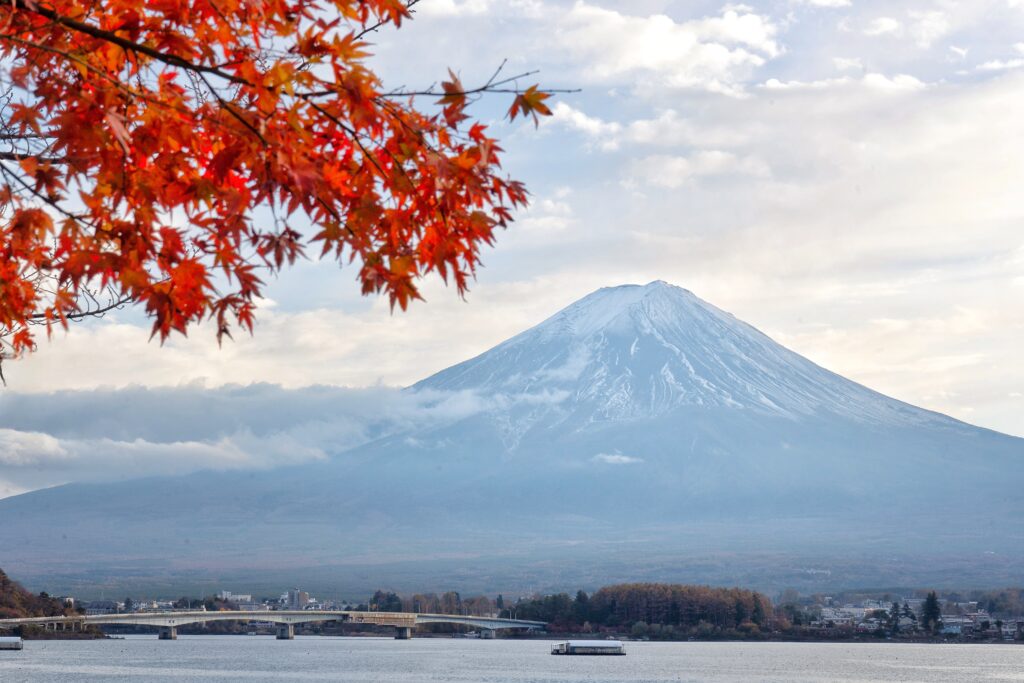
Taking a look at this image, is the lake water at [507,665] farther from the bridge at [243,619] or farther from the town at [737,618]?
the town at [737,618]

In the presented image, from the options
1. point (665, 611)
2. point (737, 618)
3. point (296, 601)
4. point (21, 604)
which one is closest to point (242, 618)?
point (21, 604)

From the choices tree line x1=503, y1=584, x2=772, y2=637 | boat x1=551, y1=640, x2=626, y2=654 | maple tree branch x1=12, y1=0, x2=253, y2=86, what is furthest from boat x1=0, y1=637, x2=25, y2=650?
maple tree branch x1=12, y1=0, x2=253, y2=86

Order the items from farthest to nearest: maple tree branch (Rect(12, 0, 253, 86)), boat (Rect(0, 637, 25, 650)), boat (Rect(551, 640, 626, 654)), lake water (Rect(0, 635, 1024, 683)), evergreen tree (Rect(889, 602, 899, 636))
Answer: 1. evergreen tree (Rect(889, 602, 899, 636))
2. boat (Rect(0, 637, 25, 650))
3. boat (Rect(551, 640, 626, 654))
4. lake water (Rect(0, 635, 1024, 683))
5. maple tree branch (Rect(12, 0, 253, 86))

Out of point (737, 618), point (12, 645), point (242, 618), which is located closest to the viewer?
point (242, 618)

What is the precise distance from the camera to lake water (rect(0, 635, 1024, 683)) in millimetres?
71688

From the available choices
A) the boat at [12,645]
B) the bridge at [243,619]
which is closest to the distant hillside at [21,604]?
the bridge at [243,619]

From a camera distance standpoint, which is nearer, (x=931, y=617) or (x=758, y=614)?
(x=758, y=614)

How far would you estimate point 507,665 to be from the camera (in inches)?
3477

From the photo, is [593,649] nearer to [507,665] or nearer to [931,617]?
[507,665]

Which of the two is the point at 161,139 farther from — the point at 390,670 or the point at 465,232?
the point at 390,670

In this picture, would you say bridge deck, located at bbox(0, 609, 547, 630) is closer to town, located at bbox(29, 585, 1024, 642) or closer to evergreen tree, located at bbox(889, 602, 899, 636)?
town, located at bbox(29, 585, 1024, 642)

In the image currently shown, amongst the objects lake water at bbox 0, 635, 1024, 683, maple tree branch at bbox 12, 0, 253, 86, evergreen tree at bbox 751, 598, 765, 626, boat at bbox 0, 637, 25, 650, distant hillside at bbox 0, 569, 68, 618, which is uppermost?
maple tree branch at bbox 12, 0, 253, 86

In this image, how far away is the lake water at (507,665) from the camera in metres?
71.7

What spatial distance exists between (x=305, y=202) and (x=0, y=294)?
8.29ft
